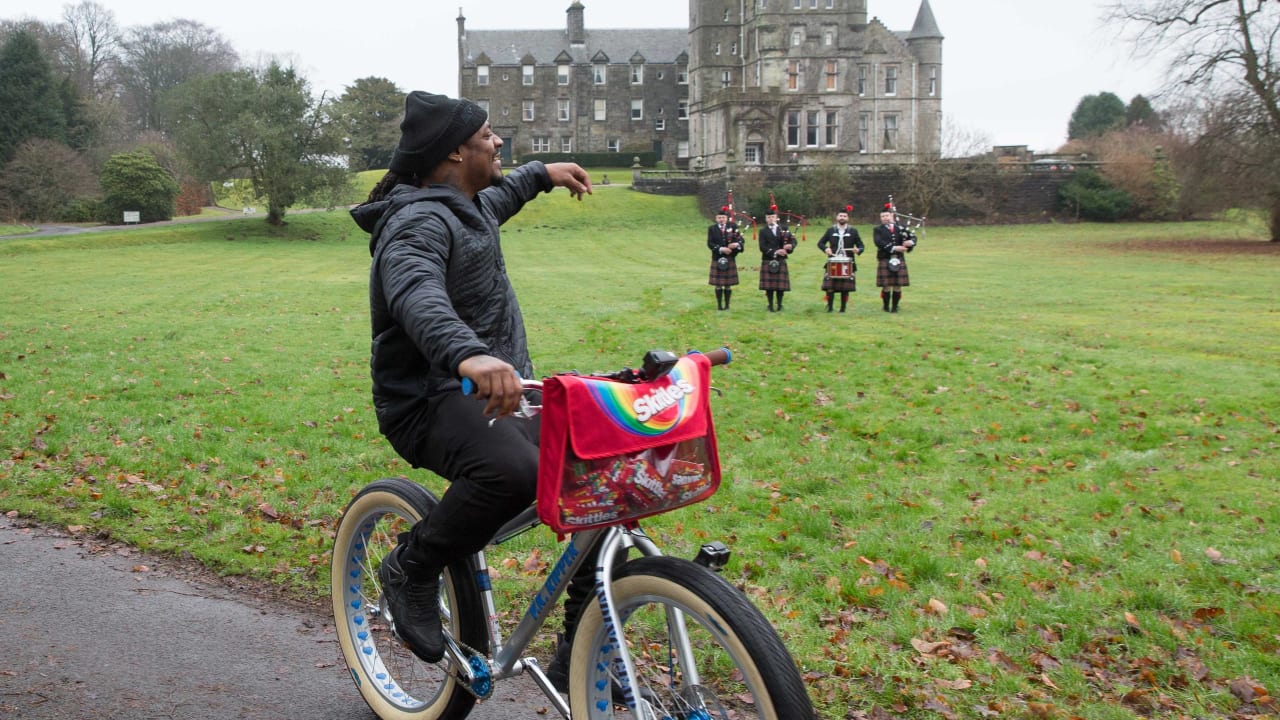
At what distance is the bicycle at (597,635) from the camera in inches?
107

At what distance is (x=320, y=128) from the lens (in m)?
51.3

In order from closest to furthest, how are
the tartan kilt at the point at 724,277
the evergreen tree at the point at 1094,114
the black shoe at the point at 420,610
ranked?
the black shoe at the point at 420,610, the tartan kilt at the point at 724,277, the evergreen tree at the point at 1094,114

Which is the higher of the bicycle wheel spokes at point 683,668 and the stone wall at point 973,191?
the stone wall at point 973,191

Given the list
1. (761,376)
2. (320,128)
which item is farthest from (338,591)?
(320,128)

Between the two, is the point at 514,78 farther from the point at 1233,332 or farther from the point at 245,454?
the point at 245,454

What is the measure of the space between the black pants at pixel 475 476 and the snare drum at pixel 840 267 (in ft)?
60.9

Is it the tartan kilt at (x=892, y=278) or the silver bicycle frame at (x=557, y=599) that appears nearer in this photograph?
the silver bicycle frame at (x=557, y=599)

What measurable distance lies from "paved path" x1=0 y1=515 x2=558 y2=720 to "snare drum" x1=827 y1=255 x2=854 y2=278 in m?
17.1

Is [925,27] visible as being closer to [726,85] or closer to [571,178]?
[726,85]

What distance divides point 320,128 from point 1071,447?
47.9 meters

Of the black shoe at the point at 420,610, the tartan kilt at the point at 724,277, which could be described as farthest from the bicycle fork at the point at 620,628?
the tartan kilt at the point at 724,277

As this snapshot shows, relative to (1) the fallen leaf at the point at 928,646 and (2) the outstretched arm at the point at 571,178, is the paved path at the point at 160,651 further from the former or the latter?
(2) the outstretched arm at the point at 571,178

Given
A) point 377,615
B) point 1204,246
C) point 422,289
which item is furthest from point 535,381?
point 1204,246

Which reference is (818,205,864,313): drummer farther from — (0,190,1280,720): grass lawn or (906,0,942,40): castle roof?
(906,0,942,40): castle roof
